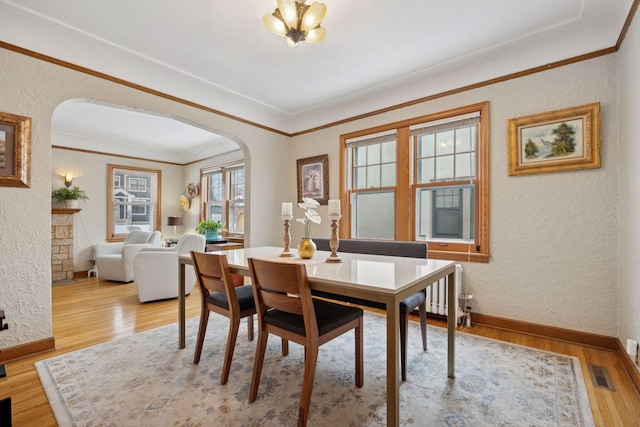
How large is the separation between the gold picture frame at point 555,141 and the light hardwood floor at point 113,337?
1463mm

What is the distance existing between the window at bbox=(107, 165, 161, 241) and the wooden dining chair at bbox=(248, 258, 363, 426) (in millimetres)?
5719

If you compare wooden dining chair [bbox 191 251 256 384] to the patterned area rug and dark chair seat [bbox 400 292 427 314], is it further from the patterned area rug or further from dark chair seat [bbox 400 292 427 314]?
dark chair seat [bbox 400 292 427 314]

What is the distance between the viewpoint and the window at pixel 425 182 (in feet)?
9.91

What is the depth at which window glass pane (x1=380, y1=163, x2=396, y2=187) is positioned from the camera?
11.9 ft

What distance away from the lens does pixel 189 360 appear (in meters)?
2.23

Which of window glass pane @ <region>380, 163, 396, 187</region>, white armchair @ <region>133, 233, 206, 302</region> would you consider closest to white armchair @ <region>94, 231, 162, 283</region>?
white armchair @ <region>133, 233, 206, 302</region>

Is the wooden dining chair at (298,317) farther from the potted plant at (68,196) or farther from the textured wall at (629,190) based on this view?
the potted plant at (68,196)

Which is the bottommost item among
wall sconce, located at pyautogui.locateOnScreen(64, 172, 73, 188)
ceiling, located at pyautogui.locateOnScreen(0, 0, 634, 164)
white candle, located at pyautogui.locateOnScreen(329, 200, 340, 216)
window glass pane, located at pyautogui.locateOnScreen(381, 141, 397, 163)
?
white candle, located at pyautogui.locateOnScreen(329, 200, 340, 216)

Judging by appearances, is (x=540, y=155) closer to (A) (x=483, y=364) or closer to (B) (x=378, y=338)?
(A) (x=483, y=364)

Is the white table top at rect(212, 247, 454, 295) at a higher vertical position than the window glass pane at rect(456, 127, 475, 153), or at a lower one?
lower

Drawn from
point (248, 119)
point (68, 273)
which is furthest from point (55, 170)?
point (248, 119)

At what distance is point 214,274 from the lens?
2.02 meters

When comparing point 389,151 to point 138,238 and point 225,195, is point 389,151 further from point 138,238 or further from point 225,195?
point 138,238

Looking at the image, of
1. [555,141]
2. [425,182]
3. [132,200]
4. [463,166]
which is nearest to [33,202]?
[425,182]
